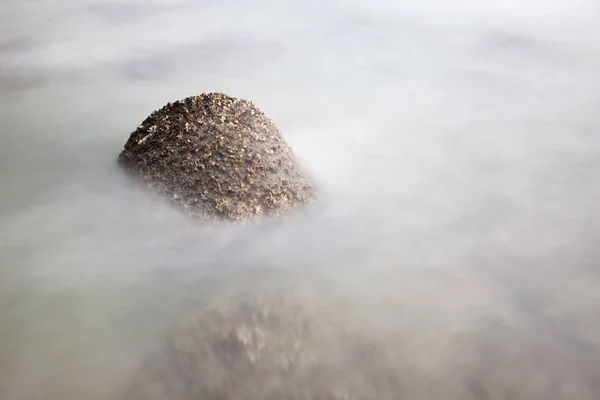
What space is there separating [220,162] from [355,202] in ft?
2.34

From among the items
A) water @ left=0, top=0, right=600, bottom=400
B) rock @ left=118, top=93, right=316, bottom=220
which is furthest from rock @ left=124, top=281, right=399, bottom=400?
rock @ left=118, top=93, right=316, bottom=220

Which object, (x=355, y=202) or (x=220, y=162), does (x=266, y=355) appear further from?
(x=355, y=202)

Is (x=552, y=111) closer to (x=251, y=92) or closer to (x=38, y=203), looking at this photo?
(x=251, y=92)

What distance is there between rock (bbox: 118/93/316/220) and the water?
0.33 ft

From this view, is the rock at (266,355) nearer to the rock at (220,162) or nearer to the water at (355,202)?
the water at (355,202)

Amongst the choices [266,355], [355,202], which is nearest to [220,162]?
[355,202]

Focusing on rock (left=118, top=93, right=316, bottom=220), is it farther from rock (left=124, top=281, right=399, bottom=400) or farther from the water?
rock (left=124, top=281, right=399, bottom=400)

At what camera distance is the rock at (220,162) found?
246 cm

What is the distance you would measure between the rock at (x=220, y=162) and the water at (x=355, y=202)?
4.0 inches

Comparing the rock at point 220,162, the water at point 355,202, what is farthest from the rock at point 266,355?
the rock at point 220,162

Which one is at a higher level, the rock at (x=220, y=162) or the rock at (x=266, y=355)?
the rock at (x=220, y=162)

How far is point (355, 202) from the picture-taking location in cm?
285

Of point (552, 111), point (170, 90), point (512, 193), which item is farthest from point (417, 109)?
point (170, 90)

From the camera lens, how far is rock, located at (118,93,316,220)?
2.46m
